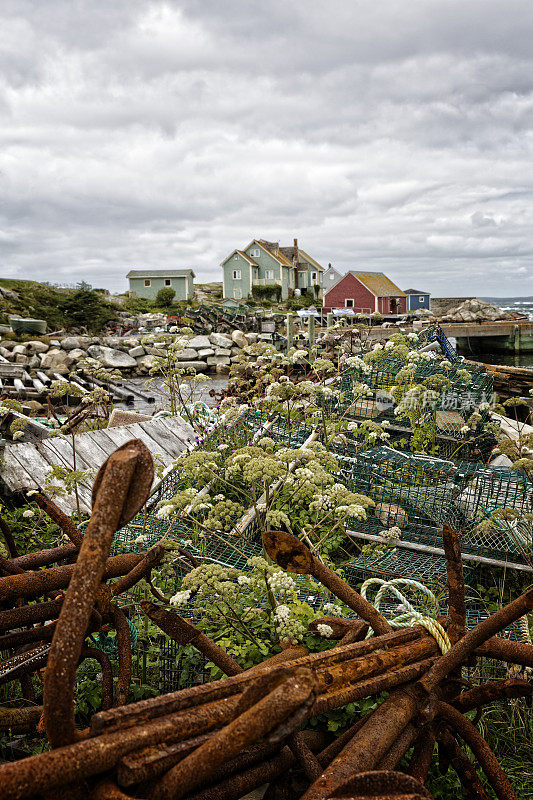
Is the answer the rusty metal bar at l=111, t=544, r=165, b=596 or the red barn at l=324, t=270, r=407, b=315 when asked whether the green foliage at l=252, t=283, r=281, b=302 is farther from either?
the rusty metal bar at l=111, t=544, r=165, b=596

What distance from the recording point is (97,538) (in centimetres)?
81

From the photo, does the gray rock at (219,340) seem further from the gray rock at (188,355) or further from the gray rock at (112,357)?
the gray rock at (112,357)

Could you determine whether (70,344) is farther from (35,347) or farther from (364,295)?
(364,295)

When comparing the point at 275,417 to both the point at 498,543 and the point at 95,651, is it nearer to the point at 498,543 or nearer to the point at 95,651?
the point at 498,543

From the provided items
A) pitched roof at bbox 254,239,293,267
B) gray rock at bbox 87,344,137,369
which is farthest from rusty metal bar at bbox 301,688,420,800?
pitched roof at bbox 254,239,293,267

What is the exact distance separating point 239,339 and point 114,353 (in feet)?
28.5

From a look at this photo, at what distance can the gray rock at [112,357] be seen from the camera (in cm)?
2920

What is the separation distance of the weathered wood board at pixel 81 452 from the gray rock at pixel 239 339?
28588 mm

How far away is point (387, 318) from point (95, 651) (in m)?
49.9

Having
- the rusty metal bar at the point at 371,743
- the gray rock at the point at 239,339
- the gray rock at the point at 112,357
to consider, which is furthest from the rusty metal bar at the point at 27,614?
the gray rock at the point at 239,339

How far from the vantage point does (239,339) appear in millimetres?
35750

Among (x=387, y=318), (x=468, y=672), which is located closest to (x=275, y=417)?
(x=468, y=672)

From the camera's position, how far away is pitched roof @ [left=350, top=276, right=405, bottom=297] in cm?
5460

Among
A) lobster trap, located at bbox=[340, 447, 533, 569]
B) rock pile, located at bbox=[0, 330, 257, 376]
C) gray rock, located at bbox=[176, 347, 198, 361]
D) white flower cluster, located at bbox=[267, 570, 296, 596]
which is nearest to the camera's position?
white flower cluster, located at bbox=[267, 570, 296, 596]
